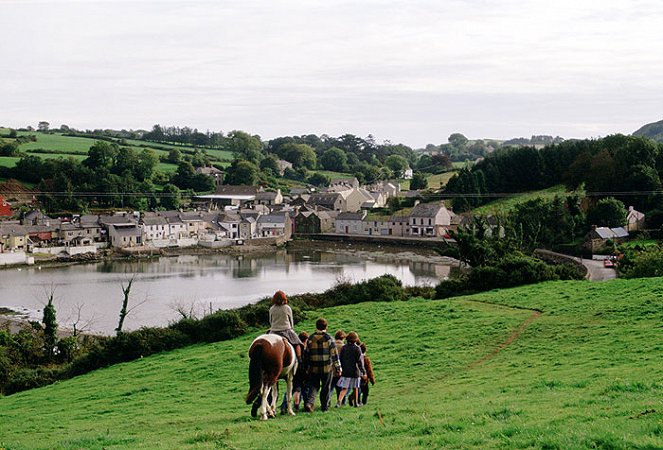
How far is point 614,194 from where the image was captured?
63.6m

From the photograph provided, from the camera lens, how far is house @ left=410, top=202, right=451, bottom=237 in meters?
73.6

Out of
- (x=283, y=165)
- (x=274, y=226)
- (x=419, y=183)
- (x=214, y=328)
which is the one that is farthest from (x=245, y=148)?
(x=214, y=328)

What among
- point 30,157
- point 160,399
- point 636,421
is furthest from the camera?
point 30,157

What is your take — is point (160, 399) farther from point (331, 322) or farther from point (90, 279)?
point (90, 279)

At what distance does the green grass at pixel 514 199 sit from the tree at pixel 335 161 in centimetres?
5982

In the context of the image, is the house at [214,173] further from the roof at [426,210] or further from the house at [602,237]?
the house at [602,237]

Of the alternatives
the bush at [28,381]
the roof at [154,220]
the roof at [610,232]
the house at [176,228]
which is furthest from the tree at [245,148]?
the bush at [28,381]

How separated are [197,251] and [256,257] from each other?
6283 mm

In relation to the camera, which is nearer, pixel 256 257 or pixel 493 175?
pixel 256 257

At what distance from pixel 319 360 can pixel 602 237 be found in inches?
1803

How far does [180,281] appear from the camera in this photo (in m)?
48.5

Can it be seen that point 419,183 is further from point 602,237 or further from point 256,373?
point 256,373

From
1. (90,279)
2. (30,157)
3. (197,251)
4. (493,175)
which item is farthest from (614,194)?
(30,157)

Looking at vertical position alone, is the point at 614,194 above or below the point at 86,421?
above
